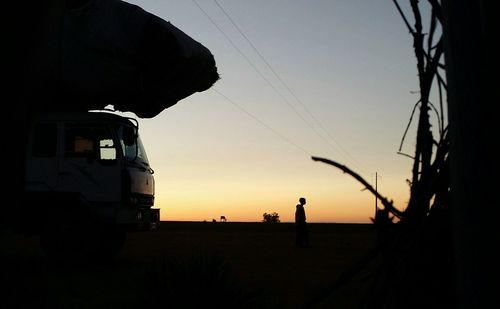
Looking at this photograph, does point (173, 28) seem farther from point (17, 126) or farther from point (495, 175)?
point (495, 175)

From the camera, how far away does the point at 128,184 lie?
1018 centimetres

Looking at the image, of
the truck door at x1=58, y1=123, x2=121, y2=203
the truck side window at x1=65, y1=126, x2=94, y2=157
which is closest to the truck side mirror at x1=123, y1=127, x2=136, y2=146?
the truck door at x1=58, y1=123, x2=121, y2=203

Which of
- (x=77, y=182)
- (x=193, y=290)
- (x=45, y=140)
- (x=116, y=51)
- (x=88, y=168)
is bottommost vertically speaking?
(x=193, y=290)

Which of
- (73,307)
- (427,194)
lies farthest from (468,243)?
(73,307)

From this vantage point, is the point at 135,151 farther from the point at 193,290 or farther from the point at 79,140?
the point at 193,290

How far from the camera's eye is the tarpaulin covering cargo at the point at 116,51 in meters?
9.16

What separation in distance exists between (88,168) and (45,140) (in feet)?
3.27

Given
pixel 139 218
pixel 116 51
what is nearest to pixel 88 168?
pixel 139 218

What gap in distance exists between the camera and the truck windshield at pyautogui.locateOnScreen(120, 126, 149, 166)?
1049cm

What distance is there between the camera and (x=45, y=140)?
1019cm

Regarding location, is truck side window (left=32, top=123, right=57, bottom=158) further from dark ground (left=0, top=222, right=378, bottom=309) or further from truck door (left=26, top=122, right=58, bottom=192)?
dark ground (left=0, top=222, right=378, bottom=309)

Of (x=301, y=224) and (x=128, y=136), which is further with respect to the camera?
(x=301, y=224)

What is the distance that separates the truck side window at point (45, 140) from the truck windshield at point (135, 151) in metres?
1.23

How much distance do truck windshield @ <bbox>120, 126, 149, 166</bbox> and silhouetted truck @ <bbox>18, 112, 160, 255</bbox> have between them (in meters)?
0.04
